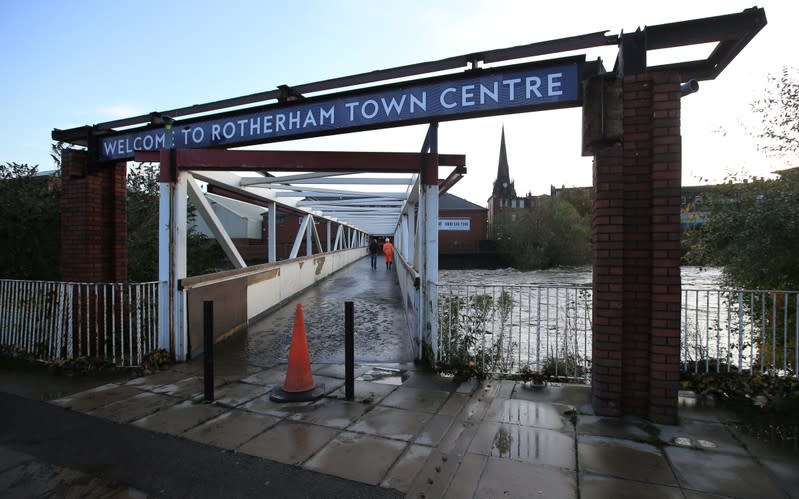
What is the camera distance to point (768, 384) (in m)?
4.17

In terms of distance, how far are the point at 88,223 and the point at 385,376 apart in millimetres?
4875

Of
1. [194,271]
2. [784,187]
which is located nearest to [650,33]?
[784,187]

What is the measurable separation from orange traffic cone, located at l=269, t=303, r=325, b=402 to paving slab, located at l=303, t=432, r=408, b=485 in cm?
97

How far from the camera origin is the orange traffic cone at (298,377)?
14.1 feet

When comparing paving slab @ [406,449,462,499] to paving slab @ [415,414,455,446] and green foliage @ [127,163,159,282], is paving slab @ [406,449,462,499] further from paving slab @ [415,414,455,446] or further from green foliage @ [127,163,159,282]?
green foliage @ [127,163,159,282]

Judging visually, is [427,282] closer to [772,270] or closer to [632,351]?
[632,351]

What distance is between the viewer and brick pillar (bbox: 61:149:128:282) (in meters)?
6.21

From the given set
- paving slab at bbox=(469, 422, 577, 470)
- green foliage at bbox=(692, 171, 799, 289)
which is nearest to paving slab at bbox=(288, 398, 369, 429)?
paving slab at bbox=(469, 422, 577, 470)

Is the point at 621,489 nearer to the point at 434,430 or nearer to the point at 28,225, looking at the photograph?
the point at 434,430

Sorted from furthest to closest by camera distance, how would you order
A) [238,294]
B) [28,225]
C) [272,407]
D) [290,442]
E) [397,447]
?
[238,294], [28,225], [272,407], [290,442], [397,447]

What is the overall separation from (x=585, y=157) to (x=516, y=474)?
9.58ft

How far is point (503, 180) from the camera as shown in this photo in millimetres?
83688

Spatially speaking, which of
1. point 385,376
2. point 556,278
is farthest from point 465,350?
point 556,278

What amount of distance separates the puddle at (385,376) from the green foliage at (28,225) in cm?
637
